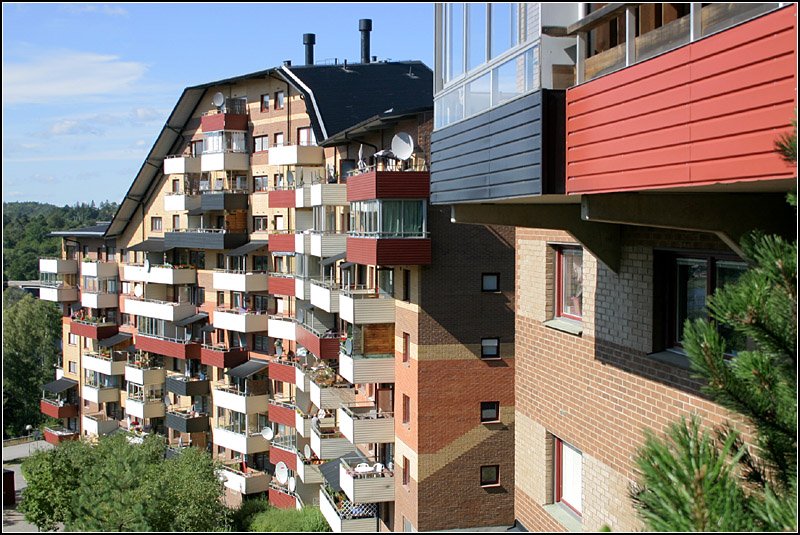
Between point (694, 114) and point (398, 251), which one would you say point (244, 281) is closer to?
point (398, 251)

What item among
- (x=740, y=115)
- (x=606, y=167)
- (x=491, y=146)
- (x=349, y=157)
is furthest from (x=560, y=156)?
(x=349, y=157)

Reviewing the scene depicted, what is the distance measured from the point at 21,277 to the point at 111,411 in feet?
229

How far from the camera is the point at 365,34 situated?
5075 centimetres

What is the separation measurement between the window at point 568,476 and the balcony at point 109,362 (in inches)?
1809

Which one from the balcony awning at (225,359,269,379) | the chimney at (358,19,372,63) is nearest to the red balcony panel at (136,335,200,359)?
the balcony awning at (225,359,269,379)

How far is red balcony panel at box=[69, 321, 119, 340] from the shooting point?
56.2m

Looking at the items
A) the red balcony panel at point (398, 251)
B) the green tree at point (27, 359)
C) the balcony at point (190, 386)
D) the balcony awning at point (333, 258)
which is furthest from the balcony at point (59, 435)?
the red balcony panel at point (398, 251)

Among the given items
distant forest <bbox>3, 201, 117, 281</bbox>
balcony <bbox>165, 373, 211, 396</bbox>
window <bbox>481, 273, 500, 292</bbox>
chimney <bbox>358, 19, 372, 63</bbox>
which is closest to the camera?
window <bbox>481, 273, 500, 292</bbox>

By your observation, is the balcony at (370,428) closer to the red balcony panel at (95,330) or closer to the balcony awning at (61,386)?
the red balcony panel at (95,330)

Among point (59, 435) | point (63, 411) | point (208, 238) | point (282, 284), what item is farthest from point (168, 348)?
point (59, 435)

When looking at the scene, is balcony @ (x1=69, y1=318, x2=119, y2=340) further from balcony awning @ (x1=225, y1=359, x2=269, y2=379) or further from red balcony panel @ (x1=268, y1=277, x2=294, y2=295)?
red balcony panel @ (x1=268, y1=277, x2=294, y2=295)

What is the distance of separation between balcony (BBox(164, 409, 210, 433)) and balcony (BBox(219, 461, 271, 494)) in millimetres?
3916

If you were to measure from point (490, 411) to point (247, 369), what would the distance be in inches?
738

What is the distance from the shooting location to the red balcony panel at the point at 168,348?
4856cm
